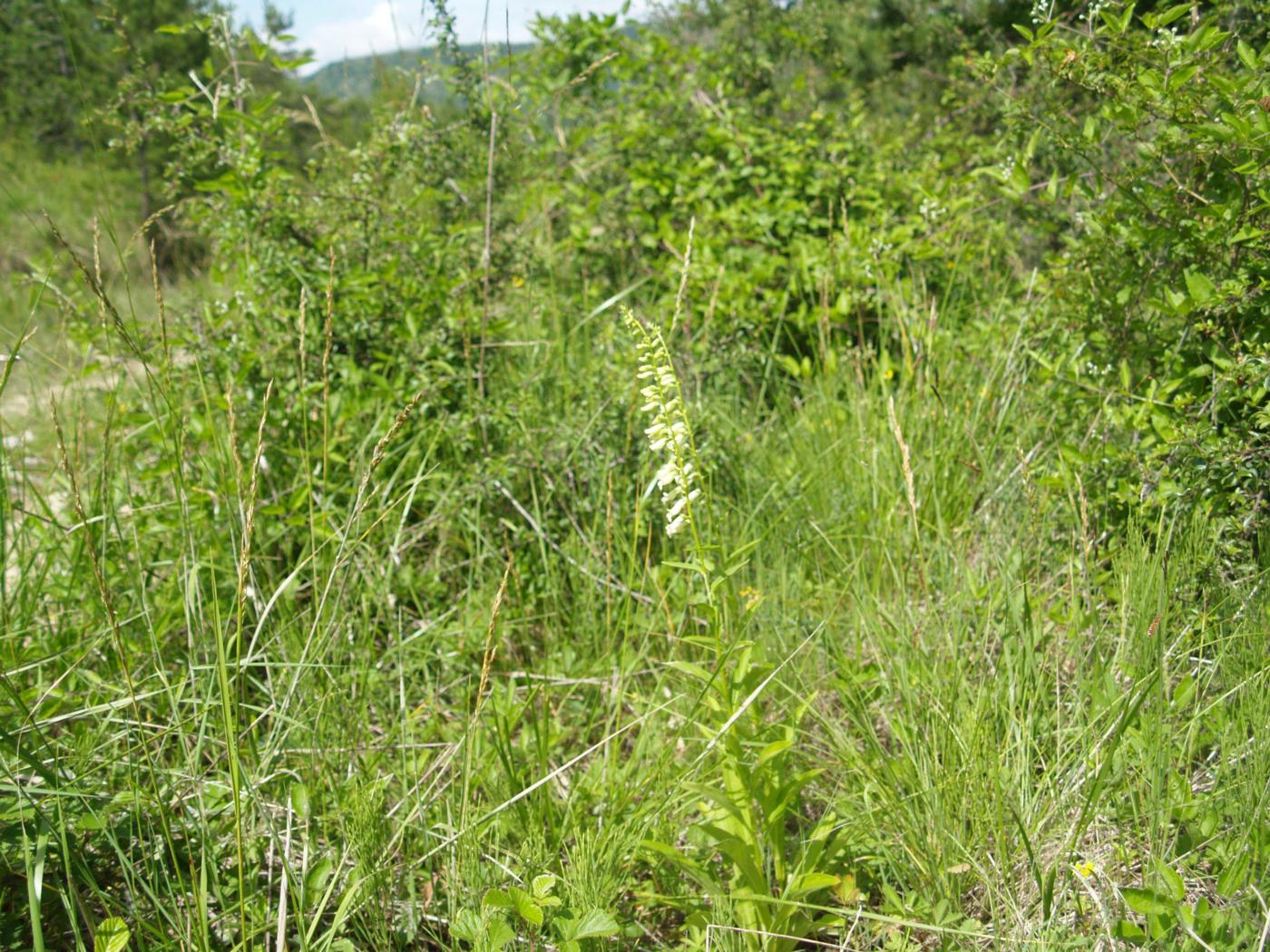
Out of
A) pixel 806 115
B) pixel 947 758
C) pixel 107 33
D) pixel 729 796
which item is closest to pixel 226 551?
pixel 729 796

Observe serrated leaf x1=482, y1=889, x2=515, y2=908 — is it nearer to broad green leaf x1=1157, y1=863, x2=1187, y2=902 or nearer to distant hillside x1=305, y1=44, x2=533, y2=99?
broad green leaf x1=1157, y1=863, x2=1187, y2=902

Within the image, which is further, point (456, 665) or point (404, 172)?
point (404, 172)

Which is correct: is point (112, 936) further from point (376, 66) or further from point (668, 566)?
point (376, 66)

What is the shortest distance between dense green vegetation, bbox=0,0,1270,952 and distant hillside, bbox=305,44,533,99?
0.31ft

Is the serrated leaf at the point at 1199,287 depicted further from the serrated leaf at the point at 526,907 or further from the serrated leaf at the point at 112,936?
the serrated leaf at the point at 112,936

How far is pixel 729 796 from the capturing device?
1581 mm

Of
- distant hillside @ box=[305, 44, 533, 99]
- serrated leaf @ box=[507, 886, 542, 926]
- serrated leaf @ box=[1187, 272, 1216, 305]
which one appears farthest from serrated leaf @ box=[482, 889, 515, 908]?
distant hillside @ box=[305, 44, 533, 99]

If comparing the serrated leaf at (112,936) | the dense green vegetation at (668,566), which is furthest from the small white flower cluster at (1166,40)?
the serrated leaf at (112,936)

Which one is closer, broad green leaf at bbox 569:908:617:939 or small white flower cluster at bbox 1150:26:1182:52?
broad green leaf at bbox 569:908:617:939

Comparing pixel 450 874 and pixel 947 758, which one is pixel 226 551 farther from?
pixel 947 758

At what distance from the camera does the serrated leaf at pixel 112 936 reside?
1333 millimetres

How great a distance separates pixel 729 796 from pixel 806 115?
4031 mm

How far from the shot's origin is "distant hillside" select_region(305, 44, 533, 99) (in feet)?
11.2

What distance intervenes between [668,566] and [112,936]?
118 centimetres
